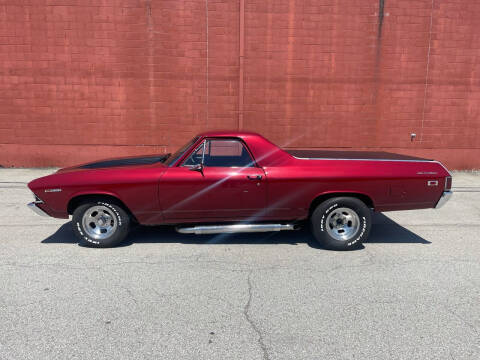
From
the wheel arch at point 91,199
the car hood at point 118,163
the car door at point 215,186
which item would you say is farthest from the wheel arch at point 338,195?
the wheel arch at point 91,199

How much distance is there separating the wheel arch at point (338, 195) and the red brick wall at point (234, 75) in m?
6.24

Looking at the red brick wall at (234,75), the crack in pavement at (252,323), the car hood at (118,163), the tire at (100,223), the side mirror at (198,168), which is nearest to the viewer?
the crack in pavement at (252,323)

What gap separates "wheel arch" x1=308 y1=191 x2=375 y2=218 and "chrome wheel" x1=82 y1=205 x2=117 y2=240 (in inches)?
107

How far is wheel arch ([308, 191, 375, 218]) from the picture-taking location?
4605mm

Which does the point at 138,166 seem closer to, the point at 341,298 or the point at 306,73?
the point at 341,298

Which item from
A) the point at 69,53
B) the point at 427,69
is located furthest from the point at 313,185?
the point at 69,53

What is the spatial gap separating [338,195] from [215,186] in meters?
1.67

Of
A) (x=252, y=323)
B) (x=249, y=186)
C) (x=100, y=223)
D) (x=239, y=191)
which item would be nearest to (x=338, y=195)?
(x=249, y=186)

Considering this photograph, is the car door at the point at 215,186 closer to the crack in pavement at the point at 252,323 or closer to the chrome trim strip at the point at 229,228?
the chrome trim strip at the point at 229,228

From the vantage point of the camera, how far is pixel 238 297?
3365mm

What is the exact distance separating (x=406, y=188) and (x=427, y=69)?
7.77 metres

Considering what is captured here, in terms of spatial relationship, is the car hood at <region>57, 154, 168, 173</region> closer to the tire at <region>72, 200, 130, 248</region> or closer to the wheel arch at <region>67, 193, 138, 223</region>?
the wheel arch at <region>67, 193, 138, 223</region>

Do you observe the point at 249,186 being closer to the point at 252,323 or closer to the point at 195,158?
the point at 195,158

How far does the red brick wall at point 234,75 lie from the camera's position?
33.2 feet
